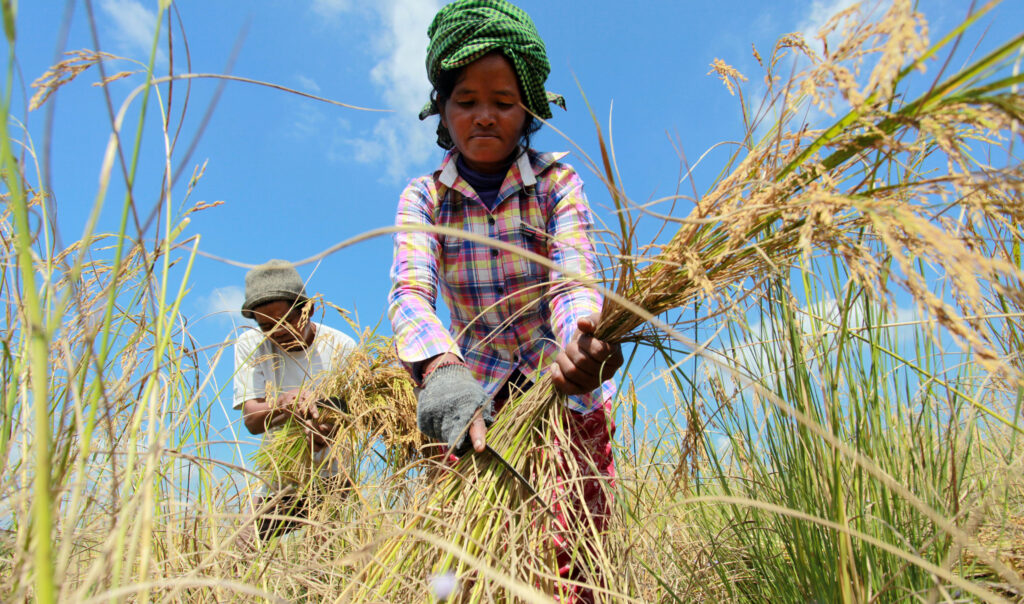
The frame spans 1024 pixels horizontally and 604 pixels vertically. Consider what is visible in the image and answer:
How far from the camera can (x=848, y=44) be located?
2.27ft

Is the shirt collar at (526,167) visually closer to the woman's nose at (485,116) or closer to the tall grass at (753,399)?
the woman's nose at (485,116)

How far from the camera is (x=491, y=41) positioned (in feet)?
5.29

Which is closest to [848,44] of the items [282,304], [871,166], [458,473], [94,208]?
[871,166]

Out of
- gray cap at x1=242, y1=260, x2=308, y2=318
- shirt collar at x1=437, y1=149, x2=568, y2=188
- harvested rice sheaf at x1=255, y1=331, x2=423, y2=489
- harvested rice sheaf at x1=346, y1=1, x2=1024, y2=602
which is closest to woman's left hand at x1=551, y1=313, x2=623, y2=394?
harvested rice sheaf at x1=346, y1=1, x2=1024, y2=602

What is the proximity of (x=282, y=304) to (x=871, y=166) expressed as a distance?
2773 mm

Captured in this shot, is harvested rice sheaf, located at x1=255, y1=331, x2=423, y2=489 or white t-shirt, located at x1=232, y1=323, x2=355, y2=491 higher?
white t-shirt, located at x1=232, y1=323, x2=355, y2=491

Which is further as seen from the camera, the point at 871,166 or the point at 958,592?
the point at 958,592

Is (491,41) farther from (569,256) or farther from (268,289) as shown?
(268,289)

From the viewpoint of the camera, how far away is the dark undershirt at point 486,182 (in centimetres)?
180

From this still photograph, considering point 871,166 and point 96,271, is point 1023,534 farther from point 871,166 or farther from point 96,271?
point 96,271

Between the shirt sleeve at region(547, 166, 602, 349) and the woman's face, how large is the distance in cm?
19

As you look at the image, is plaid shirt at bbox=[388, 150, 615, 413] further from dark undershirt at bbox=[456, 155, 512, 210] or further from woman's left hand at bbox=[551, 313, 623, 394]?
woman's left hand at bbox=[551, 313, 623, 394]

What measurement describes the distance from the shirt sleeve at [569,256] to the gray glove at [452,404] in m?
0.22

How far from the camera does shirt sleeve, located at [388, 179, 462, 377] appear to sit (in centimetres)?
150
